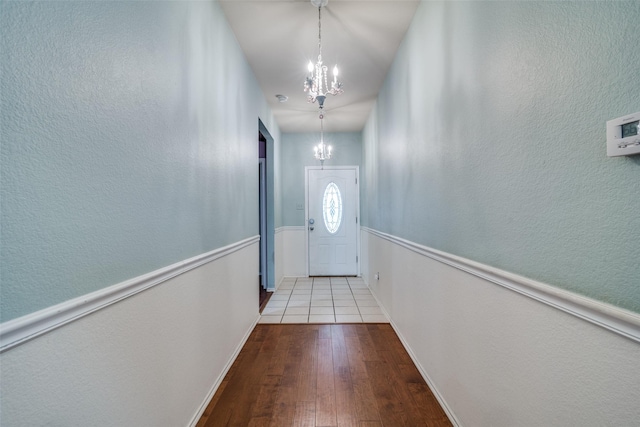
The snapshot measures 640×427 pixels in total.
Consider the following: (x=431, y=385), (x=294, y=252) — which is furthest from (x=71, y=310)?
(x=294, y=252)

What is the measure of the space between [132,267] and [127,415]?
517mm

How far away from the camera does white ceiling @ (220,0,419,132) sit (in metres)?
2.09

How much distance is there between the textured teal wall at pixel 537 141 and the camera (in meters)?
0.73

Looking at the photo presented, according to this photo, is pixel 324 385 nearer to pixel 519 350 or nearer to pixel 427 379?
pixel 427 379

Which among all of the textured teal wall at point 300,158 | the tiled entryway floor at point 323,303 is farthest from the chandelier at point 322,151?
the tiled entryway floor at point 323,303

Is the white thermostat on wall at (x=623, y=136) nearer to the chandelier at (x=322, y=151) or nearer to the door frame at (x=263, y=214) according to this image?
the chandelier at (x=322, y=151)

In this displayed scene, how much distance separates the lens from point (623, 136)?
0.70m

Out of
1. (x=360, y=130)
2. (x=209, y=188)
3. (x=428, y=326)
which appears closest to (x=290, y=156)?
(x=360, y=130)

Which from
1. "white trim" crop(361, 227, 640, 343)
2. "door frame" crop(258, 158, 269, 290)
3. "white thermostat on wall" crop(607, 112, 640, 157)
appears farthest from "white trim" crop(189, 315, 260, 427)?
"white thermostat on wall" crop(607, 112, 640, 157)

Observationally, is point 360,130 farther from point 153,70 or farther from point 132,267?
point 132,267

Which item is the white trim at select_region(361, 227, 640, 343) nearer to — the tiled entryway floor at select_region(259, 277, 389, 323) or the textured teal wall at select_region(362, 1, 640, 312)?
the textured teal wall at select_region(362, 1, 640, 312)

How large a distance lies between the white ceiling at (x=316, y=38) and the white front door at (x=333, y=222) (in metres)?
1.76

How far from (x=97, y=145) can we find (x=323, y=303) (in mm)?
3180

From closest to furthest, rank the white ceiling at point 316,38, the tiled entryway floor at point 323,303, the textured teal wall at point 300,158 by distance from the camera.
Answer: the white ceiling at point 316,38 < the tiled entryway floor at point 323,303 < the textured teal wall at point 300,158
